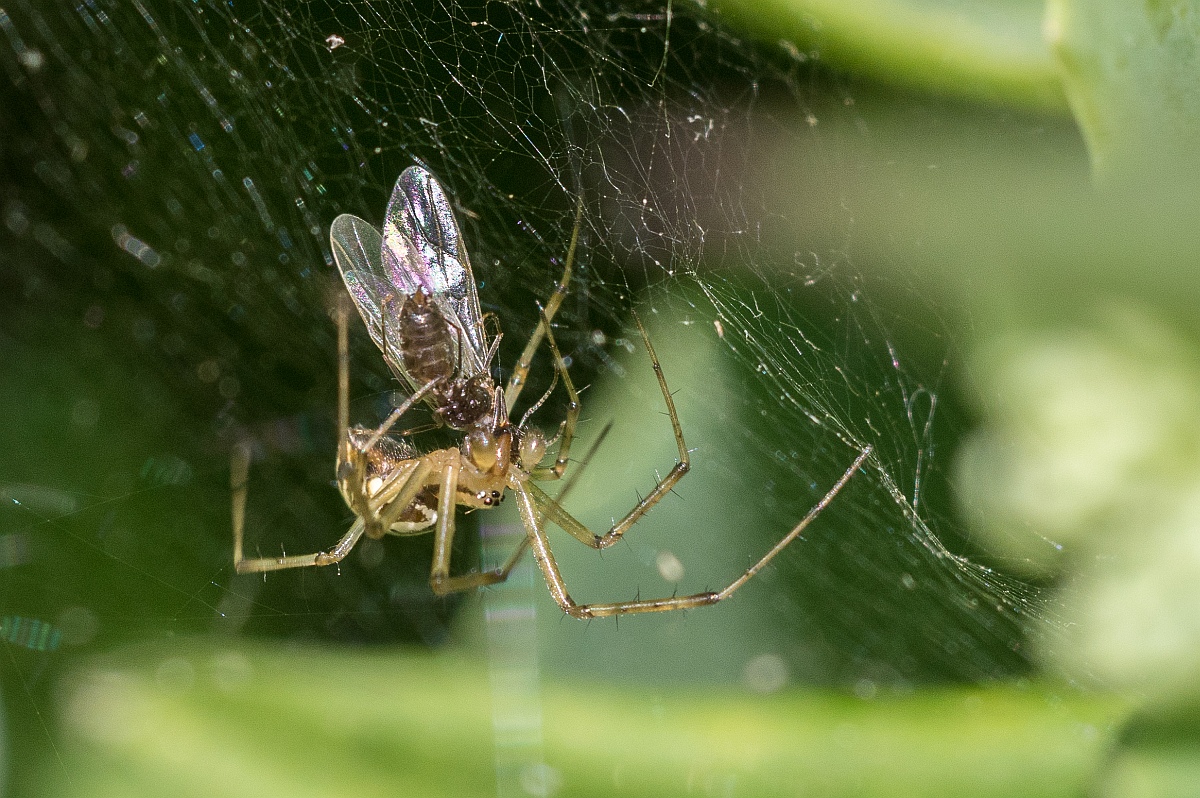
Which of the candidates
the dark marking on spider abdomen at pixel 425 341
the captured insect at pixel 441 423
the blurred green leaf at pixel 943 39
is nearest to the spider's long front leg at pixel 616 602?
the captured insect at pixel 441 423

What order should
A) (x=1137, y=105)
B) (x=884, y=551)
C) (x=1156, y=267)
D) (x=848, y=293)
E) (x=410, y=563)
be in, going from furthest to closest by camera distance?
(x=410, y=563), (x=884, y=551), (x=848, y=293), (x=1156, y=267), (x=1137, y=105)

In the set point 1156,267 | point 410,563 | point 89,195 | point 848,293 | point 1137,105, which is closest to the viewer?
point 1137,105

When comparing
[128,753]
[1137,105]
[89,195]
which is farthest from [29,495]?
[1137,105]

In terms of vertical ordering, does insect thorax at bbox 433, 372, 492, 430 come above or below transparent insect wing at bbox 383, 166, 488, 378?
below

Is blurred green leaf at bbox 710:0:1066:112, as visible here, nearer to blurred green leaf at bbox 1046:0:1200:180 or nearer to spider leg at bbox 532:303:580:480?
blurred green leaf at bbox 1046:0:1200:180

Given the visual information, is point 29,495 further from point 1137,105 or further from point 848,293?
point 1137,105

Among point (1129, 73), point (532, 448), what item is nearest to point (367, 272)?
point (532, 448)

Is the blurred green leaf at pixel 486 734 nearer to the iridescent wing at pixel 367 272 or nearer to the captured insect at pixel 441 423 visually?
the captured insect at pixel 441 423

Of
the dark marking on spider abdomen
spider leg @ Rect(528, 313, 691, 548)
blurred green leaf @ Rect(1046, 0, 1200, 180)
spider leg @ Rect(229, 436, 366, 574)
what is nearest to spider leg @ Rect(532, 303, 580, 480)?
spider leg @ Rect(528, 313, 691, 548)
